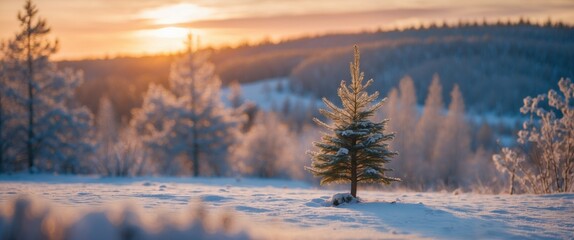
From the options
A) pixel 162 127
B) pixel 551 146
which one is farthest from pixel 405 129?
pixel 551 146

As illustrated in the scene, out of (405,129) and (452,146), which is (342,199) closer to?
(405,129)

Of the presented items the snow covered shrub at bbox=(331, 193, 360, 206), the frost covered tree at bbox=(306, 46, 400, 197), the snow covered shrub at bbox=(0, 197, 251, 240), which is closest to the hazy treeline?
the frost covered tree at bbox=(306, 46, 400, 197)

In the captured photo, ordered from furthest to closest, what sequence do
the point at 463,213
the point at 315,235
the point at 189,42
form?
the point at 189,42
the point at 463,213
the point at 315,235

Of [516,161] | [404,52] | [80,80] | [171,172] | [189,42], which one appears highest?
[404,52]

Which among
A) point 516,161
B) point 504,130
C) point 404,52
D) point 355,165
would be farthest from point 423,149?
point 404,52

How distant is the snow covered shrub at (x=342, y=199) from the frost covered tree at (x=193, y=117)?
20548 millimetres

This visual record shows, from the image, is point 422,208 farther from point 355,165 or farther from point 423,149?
point 423,149

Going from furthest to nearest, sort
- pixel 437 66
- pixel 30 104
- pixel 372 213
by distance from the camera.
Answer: pixel 437 66 < pixel 30 104 < pixel 372 213

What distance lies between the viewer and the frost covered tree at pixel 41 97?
2147 centimetres

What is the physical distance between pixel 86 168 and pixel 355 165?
20.3 metres

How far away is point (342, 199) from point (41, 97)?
19777mm

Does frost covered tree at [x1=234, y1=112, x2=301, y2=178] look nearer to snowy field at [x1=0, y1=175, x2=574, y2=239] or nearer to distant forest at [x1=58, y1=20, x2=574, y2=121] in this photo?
distant forest at [x1=58, y1=20, x2=574, y2=121]

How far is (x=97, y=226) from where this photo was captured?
3629 mm

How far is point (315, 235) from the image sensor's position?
213 inches
